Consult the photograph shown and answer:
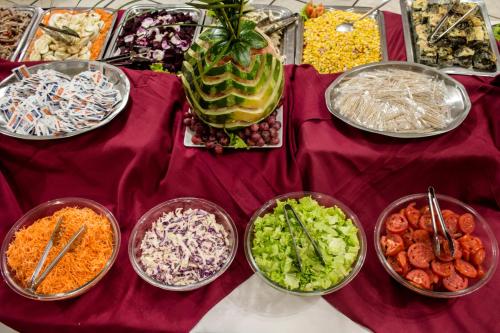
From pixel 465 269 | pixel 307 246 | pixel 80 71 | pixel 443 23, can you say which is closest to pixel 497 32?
pixel 443 23

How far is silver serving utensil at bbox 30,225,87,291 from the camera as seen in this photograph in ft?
4.97

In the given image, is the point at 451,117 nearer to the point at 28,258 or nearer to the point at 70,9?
the point at 28,258

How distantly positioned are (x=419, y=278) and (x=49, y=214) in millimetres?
1518

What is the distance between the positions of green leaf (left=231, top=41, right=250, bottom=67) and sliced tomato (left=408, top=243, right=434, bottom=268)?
3.03 feet

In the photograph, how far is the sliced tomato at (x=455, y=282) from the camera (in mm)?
1448

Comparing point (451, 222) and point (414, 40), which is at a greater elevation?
point (414, 40)

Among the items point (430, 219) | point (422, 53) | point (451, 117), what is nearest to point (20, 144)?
point (430, 219)

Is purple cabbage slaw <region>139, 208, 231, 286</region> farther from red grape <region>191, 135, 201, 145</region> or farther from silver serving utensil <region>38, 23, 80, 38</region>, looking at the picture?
silver serving utensil <region>38, 23, 80, 38</region>

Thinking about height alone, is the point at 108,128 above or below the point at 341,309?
above

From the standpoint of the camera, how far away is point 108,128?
1.87 metres

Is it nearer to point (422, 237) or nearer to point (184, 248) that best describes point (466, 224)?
point (422, 237)

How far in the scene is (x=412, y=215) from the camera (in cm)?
162

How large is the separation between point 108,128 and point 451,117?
4.91 feet

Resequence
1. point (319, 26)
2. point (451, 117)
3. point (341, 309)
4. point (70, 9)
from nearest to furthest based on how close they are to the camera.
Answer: point (341, 309), point (451, 117), point (319, 26), point (70, 9)
